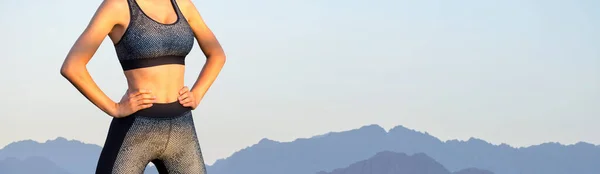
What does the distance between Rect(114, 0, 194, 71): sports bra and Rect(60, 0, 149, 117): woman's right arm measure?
4.0 inches

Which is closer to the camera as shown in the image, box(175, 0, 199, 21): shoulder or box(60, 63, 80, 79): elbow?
box(60, 63, 80, 79): elbow

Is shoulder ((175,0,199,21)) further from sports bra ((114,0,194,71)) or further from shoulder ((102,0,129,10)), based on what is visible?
shoulder ((102,0,129,10))

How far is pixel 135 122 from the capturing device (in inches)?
250

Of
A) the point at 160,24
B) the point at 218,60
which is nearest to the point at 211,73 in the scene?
the point at 218,60

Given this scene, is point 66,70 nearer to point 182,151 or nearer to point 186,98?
point 186,98

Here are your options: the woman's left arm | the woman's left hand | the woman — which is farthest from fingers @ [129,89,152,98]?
the woman's left arm

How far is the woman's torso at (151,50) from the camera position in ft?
20.7

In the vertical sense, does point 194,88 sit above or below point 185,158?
above

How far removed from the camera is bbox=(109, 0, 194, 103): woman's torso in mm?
6301

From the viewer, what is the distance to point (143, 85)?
6332 mm

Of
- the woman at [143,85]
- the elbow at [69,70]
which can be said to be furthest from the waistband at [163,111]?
the elbow at [69,70]

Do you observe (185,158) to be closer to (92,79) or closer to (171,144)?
(171,144)

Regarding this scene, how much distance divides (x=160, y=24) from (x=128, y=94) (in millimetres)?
453

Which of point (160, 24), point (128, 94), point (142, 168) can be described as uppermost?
point (160, 24)
